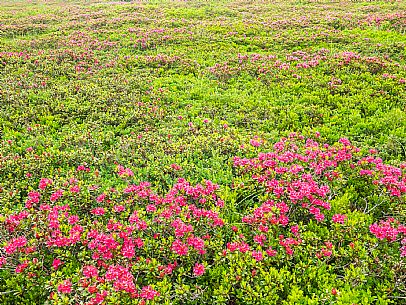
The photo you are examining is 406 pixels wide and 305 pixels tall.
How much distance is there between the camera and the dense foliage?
5.93 metres

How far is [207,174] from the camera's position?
8.91m

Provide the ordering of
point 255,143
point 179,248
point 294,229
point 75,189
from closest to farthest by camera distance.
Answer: point 179,248 < point 294,229 < point 75,189 < point 255,143

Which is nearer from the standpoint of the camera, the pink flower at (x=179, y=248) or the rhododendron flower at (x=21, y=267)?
the rhododendron flower at (x=21, y=267)

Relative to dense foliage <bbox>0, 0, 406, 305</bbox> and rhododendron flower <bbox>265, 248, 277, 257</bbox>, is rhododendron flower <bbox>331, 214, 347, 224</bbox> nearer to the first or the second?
dense foliage <bbox>0, 0, 406, 305</bbox>

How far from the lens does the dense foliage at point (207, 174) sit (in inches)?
234

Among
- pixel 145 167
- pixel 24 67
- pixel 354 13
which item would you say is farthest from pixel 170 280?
pixel 354 13

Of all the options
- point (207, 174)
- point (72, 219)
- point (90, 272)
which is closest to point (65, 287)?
point (90, 272)

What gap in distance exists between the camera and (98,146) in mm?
10281

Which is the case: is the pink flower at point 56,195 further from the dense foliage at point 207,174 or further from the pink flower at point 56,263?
the pink flower at point 56,263

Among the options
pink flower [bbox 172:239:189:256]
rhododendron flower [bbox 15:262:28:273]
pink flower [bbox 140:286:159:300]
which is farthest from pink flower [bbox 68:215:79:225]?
pink flower [bbox 140:286:159:300]

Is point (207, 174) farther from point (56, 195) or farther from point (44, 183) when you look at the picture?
point (44, 183)

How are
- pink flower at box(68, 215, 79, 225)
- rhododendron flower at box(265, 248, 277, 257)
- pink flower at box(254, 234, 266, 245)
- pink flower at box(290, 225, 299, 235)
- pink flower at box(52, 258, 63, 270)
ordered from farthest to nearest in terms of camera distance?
pink flower at box(68, 215, 79, 225)
pink flower at box(290, 225, 299, 235)
pink flower at box(254, 234, 266, 245)
rhododendron flower at box(265, 248, 277, 257)
pink flower at box(52, 258, 63, 270)

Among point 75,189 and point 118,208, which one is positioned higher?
point 75,189

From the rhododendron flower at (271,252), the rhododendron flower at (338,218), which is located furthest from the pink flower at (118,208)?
the rhododendron flower at (338,218)
